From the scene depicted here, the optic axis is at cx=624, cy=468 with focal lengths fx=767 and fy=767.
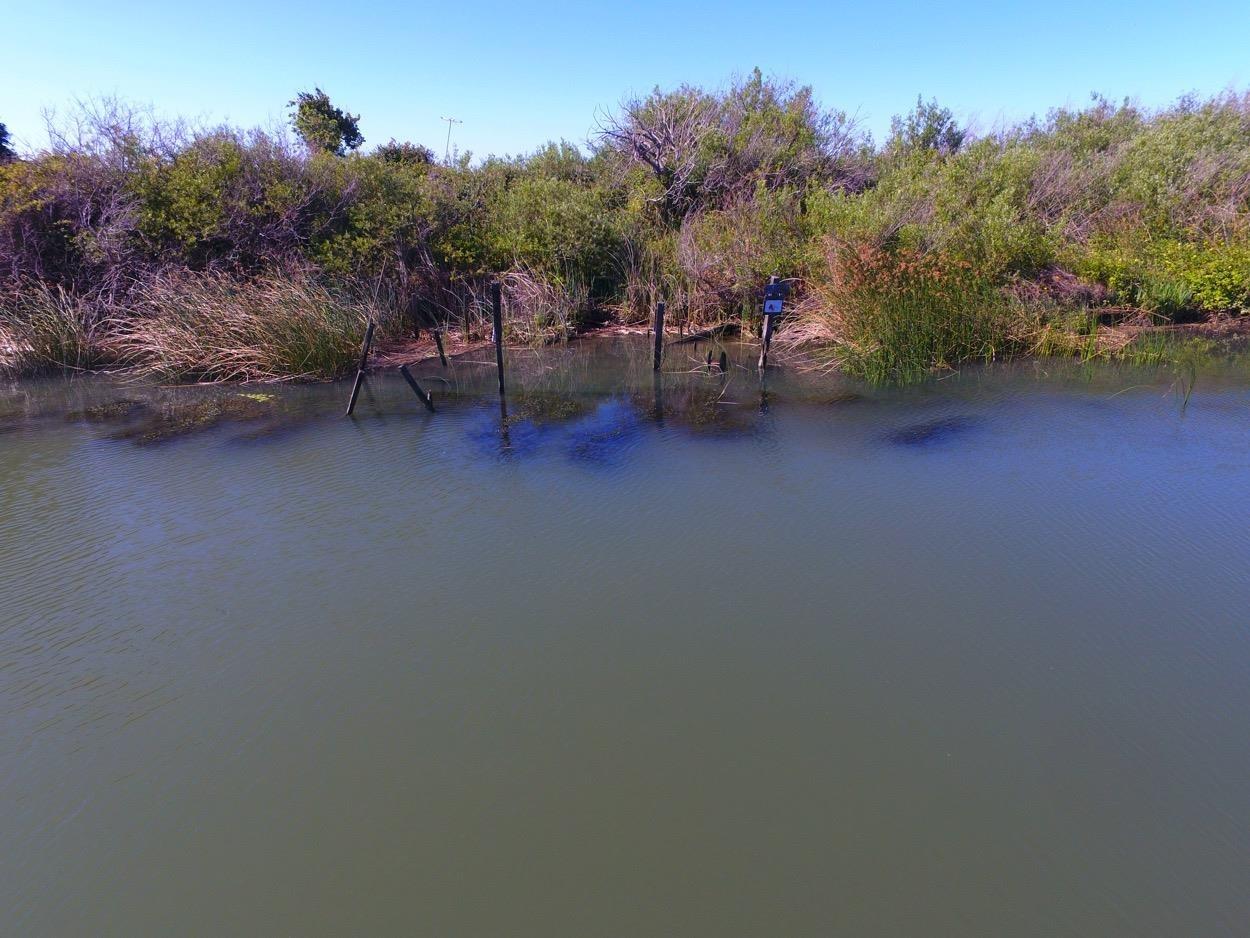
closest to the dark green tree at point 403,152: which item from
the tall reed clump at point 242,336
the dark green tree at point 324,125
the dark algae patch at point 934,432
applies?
the dark green tree at point 324,125

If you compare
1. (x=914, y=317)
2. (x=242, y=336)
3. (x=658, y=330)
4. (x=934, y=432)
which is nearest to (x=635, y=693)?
(x=934, y=432)

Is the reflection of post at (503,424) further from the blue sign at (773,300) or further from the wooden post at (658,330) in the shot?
the blue sign at (773,300)

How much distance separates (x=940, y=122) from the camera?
2183 cm

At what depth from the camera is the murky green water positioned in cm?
299

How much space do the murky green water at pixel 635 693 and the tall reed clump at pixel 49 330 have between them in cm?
521

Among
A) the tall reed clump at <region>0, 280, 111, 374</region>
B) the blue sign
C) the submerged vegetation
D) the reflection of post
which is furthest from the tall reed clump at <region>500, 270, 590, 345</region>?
the tall reed clump at <region>0, 280, 111, 374</region>

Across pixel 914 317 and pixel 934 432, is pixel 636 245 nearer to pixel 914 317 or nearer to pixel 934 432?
pixel 914 317

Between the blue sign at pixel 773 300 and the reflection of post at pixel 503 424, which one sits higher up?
the blue sign at pixel 773 300

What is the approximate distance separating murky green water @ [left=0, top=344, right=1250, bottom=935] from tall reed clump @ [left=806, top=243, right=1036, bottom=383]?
3478 millimetres

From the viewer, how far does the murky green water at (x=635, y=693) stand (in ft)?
9.82

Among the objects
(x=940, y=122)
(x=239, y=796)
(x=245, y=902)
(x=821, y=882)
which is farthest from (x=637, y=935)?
(x=940, y=122)

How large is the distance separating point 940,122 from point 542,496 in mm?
20544

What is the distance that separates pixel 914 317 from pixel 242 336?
9.92 metres

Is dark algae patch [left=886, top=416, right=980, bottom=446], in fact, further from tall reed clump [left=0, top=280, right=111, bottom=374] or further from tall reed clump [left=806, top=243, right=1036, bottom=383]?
tall reed clump [left=0, top=280, right=111, bottom=374]
